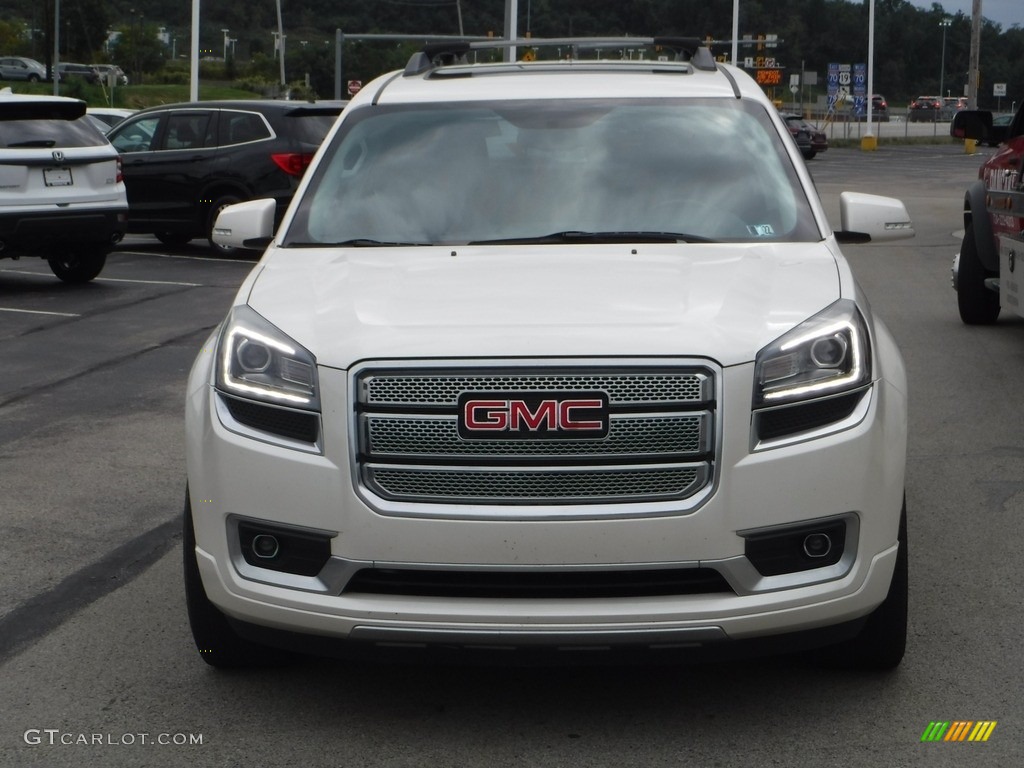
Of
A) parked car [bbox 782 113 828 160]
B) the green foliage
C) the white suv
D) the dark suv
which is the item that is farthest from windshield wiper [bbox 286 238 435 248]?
the green foliage

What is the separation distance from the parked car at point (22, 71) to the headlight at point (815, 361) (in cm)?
7623

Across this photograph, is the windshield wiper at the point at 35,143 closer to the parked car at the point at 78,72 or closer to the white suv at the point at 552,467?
the white suv at the point at 552,467

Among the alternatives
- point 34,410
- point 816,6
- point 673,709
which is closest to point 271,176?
point 34,410

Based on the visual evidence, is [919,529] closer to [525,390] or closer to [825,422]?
[825,422]

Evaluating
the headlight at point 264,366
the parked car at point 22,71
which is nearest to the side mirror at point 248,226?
the headlight at point 264,366

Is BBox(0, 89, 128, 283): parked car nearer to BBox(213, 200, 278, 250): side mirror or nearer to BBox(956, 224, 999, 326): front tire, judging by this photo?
BBox(956, 224, 999, 326): front tire

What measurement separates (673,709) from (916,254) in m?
14.7

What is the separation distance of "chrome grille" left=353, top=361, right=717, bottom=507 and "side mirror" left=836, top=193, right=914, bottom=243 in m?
1.93

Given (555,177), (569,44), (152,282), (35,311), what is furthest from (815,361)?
(152,282)

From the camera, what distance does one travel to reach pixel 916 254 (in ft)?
58.9

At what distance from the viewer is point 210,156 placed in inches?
715

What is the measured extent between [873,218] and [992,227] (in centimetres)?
586

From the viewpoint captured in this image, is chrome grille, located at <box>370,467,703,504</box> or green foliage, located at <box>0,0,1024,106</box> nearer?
chrome grille, located at <box>370,467,703,504</box>

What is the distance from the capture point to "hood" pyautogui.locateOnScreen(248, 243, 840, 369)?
372 centimetres
